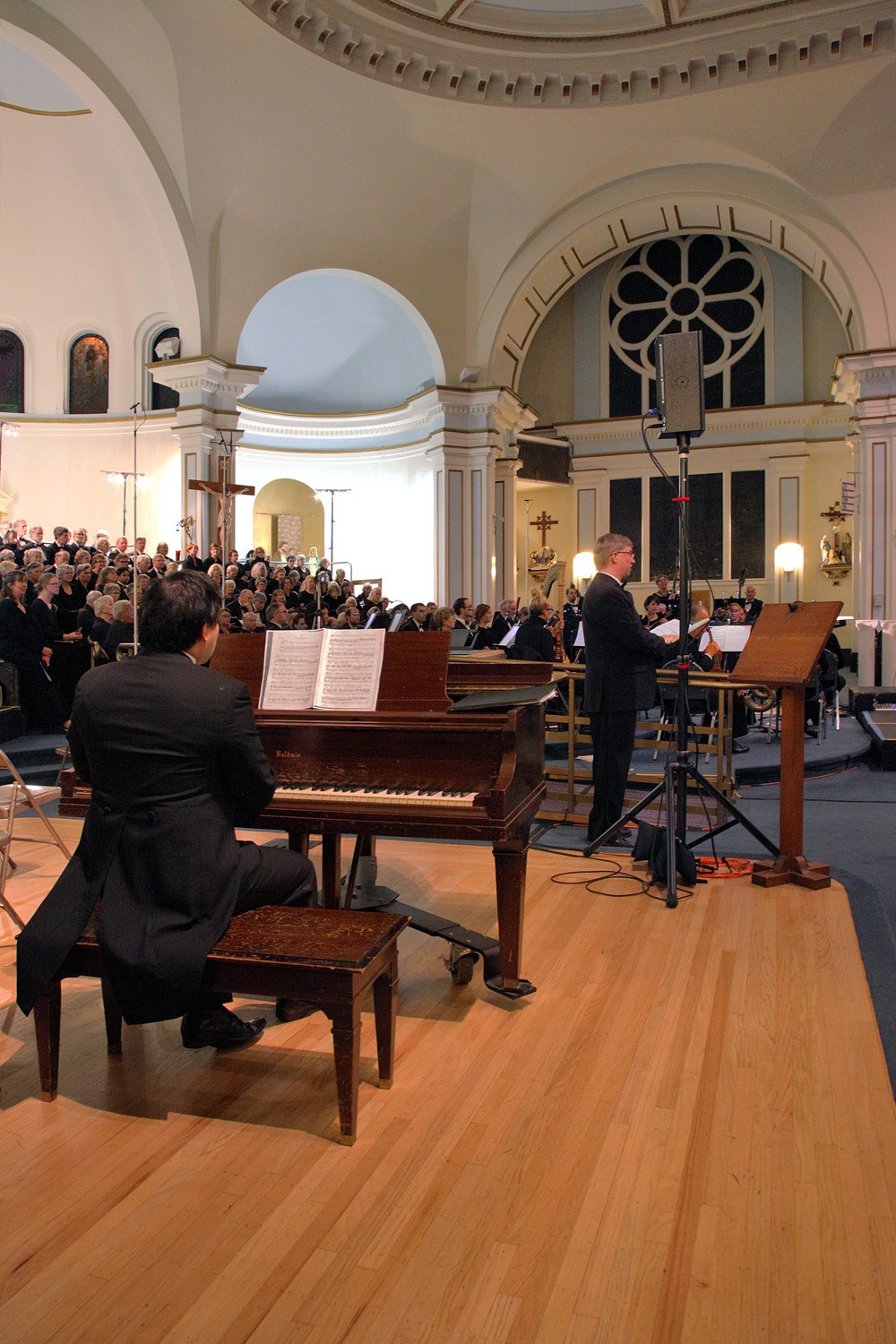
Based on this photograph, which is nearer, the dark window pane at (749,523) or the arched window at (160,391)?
the arched window at (160,391)

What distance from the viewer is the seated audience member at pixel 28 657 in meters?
8.12

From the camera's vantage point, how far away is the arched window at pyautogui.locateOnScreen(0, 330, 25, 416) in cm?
1781

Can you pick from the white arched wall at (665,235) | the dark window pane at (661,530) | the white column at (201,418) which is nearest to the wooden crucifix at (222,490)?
the white column at (201,418)

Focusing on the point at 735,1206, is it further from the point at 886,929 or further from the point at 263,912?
the point at 886,929

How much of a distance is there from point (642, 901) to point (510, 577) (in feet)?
43.2

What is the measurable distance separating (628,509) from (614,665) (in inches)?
580

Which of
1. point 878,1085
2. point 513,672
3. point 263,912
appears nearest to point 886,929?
point 878,1085

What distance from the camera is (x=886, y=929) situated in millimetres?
4113

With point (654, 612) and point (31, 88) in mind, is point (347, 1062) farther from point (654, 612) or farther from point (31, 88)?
point (31, 88)

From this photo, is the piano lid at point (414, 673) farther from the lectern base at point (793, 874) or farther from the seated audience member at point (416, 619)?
the seated audience member at point (416, 619)

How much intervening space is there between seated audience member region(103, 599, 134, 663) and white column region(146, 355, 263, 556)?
18.8 ft

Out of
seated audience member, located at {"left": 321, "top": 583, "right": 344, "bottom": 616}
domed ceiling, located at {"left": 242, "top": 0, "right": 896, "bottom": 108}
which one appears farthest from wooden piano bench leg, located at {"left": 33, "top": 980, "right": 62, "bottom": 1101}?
domed ceiling, located at {"left": 242, "top": 0, "right": 896, "bottom": 108}

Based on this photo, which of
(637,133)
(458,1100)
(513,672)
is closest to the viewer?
(458,1100)

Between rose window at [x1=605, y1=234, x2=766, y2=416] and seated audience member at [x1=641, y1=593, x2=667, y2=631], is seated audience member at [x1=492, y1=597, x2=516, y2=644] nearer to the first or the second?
seated audience member at [x1=641, y1=593, x2=667, y2=631]
